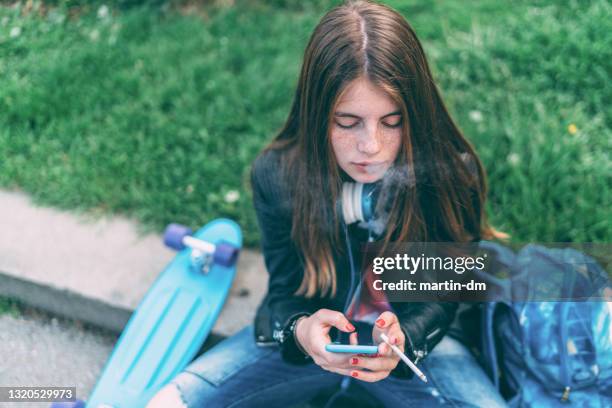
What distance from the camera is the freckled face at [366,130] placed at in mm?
1183

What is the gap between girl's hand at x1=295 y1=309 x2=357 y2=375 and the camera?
1.24m

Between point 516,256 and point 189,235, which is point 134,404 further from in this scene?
point 516,256

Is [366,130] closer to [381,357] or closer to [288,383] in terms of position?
[381,357]

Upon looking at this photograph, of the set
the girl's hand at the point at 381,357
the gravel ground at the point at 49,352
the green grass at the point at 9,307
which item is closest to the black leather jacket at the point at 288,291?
the girl's hand at the point at 381,357

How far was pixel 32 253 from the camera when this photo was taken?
1958 millimetres

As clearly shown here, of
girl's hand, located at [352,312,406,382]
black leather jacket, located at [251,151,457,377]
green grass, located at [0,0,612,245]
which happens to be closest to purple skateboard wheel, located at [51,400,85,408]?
black leather jacket, located at [251,151,457,377]

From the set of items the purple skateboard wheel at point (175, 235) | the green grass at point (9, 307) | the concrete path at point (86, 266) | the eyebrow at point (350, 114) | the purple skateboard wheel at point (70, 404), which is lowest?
the purple skateboard wheel at point (70, 404)

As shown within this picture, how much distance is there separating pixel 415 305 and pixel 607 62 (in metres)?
1.33

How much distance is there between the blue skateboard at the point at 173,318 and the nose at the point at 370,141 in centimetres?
79

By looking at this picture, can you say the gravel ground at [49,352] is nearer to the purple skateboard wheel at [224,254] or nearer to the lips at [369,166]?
the purple skateboard wheel at [224,254]

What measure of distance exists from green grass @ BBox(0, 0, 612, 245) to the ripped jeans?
22.7 inches

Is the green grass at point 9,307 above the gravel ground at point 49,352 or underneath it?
above

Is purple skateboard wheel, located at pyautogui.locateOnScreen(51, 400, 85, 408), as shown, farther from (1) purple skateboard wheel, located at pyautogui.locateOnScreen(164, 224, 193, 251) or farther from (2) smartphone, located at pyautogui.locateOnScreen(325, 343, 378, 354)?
(2) smartphone, located at pyautogui.locateOnScreen(325, 343, 378, 354)

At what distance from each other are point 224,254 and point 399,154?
0.79m
